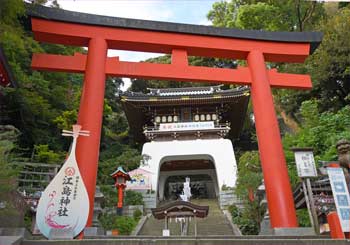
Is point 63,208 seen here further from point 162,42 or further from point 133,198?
point 133,198

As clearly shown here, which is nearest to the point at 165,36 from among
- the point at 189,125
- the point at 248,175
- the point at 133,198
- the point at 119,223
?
the point at 248,175

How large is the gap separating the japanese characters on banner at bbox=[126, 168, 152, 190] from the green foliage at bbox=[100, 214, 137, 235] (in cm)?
299

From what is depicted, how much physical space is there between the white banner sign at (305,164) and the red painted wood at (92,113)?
12.6ft

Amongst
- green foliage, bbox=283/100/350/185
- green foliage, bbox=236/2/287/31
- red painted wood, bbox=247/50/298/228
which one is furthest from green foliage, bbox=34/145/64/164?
green foliage, bbox=236/2/287/31

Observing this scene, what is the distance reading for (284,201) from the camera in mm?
5816

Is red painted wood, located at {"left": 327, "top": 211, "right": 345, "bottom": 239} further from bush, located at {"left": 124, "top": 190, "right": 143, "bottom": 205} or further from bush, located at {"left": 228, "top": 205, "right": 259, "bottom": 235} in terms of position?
bush, located at {"left": 124, "top": 190, "right": 143, "bottom": 205}

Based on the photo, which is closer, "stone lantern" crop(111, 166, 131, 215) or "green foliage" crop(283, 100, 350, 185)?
"green foliage" crop(283, 100, 350, 185)

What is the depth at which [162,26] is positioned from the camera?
714 centimetres

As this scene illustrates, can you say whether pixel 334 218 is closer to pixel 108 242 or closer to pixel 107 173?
pixel 108 242

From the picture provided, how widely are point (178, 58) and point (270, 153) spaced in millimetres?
2966

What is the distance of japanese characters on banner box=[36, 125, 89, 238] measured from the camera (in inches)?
155

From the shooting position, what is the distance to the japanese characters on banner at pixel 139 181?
Result: 14.8m

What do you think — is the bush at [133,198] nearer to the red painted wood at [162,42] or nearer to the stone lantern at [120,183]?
the stone lantern at [120,183]

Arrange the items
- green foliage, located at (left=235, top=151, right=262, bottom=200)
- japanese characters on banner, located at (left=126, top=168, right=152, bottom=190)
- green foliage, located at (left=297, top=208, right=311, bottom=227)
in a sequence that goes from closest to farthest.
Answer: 1. green foliage, located at (left=297, top=208, right=311, bottom=227)
2. green foliage, located at (left=235, top=151, right=262, bottom=200)
3. japanese characters on banner, located at (left=126, top=168, right=152, bottom=190)
